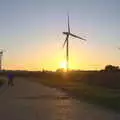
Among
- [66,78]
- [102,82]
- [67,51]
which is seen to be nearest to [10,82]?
[67,51]

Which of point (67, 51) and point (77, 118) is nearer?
point (77, 118)

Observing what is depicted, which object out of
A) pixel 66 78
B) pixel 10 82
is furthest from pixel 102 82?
pixel 66 78

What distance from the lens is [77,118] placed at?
63.3 feet

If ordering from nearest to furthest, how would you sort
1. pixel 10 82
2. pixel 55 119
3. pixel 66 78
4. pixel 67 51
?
pixel 55 119, pixel 10 82, pixel 67 51, pixel 66 78

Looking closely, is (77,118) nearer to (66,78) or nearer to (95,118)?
(95,118)

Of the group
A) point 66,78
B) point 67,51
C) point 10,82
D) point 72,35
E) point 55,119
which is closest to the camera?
point 55,119

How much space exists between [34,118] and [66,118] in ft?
4.79

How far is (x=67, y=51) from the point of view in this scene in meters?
83.4

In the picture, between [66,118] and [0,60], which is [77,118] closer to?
[66,118]

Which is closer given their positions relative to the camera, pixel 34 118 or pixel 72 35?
pixel 34 118

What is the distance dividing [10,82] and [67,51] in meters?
13.1

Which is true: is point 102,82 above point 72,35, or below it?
below

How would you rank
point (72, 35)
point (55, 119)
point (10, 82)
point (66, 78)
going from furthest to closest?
point (66, 78)
point (72, 35)
point (10, 82)
point (55, 119)

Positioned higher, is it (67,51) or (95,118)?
(67,51)
